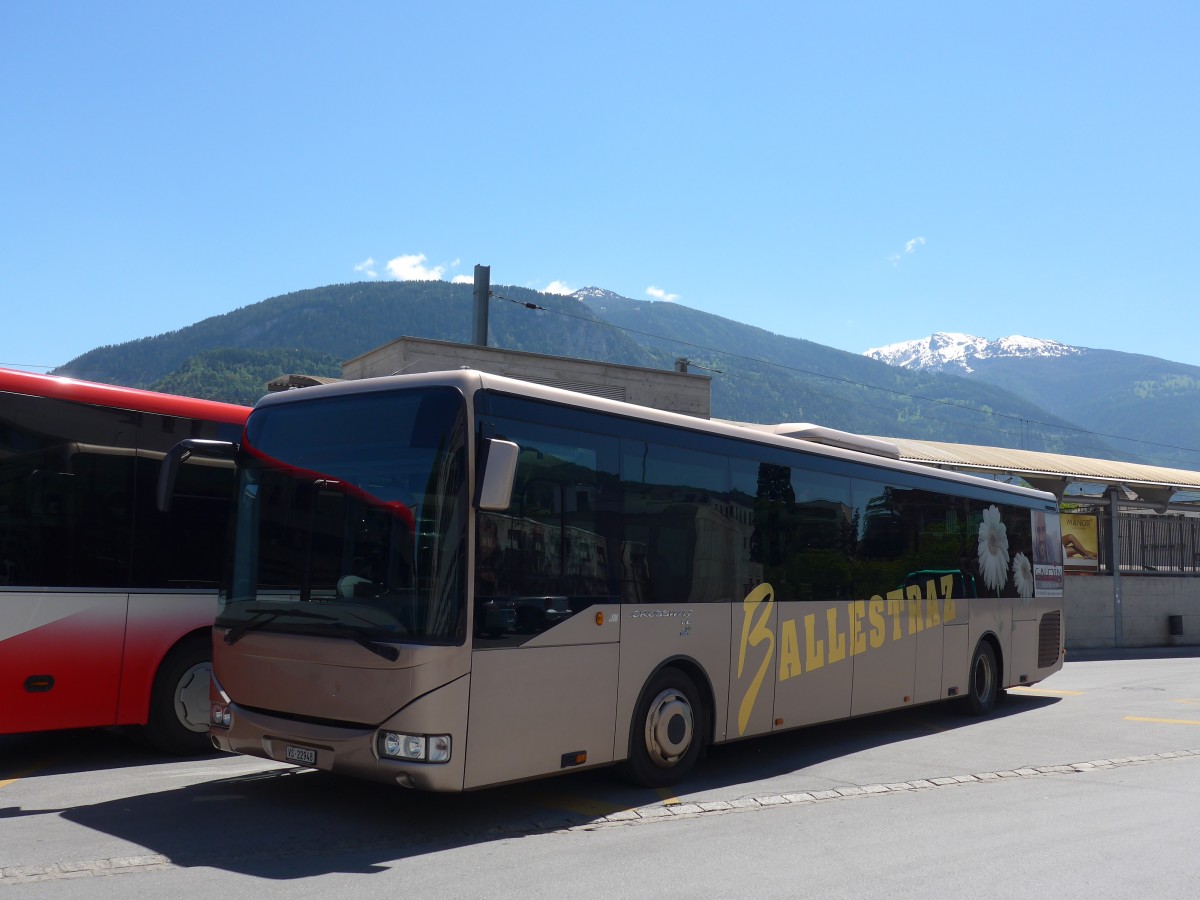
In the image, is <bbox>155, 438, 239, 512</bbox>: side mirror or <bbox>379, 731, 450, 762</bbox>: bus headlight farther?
<bbox>155, 438, 239, 512</bbox>: side mirror

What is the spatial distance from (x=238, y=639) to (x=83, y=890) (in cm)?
212

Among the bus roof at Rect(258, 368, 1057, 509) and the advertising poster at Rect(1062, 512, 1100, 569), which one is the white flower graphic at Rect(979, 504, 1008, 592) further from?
the advertising poster at Rect(1062, 512, 1100, 569)

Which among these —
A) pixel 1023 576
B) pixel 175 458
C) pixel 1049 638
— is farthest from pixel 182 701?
pixel 1049 638

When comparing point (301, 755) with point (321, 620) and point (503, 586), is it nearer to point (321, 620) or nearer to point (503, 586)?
point (321, 620)

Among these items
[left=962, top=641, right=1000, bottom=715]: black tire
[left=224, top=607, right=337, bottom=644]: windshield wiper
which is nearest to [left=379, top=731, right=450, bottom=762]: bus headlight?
[left=224, top=607, right=337, bottom=644]: windshield wiper

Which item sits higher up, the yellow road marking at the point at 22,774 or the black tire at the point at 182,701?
the black tire at the point at 182,701

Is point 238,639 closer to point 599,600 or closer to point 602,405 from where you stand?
point 599,600

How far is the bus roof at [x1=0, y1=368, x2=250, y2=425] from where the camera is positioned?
845 cm

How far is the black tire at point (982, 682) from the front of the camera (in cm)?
1372

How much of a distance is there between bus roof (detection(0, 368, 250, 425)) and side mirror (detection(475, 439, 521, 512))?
13.1ft

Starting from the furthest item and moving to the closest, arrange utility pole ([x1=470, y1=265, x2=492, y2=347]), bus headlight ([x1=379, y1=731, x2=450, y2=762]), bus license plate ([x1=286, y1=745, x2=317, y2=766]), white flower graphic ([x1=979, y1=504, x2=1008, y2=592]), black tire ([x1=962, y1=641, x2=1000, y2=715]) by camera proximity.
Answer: utility pole ([x1=470, y1=265, x2=492, y2=347])
white flower graphic ([x1=979, y1=504, x2=1008, y2=592])
black tire ([x1=962, y1=641, x2=1000, y2=715])
bus license plate ([x1=286, y1=745, x2=317, y2=766])
bus headlight ([x1=379, y1=731, x2=450, y2=762])

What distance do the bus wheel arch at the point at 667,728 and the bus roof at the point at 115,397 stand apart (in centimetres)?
475

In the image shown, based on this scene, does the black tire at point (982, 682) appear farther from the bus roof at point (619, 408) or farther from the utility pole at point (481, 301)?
the utility pole at point (481, 301)

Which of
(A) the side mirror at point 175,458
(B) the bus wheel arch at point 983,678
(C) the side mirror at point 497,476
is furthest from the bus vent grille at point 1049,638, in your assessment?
(A) the side mirror at point 175,458
